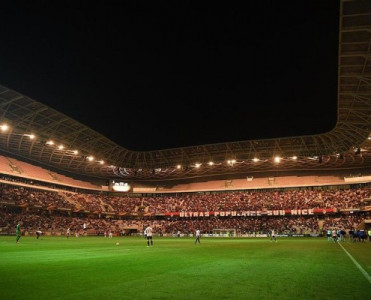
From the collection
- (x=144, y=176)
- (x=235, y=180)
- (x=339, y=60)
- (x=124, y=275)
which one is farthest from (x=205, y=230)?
(x=124, y=275)

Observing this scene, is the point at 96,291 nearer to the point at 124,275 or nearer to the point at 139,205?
the point at 124,275

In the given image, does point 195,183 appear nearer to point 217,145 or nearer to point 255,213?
point 255,213

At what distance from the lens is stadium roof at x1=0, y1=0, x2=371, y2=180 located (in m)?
30.6

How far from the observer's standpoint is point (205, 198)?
283ft

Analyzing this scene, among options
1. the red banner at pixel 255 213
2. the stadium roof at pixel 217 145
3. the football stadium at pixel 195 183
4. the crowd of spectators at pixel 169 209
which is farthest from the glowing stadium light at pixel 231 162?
the red banner at pixel 255 213

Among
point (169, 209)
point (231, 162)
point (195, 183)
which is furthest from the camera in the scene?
point (195, 183)

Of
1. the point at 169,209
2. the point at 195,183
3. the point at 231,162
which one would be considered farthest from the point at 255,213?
the point at 169,209

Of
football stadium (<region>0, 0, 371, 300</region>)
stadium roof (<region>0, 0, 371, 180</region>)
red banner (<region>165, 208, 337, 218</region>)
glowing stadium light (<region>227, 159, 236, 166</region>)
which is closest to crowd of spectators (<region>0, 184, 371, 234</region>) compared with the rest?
football stadium (<region>0, 0, 371, 300</region>)

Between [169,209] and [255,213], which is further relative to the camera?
→ [169,209]

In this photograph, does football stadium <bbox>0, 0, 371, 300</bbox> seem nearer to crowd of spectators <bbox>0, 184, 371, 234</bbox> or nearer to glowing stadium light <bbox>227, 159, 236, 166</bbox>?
crowd of spectators <bbox>0, 184, 371, 234</bbox>

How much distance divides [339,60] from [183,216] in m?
59.5

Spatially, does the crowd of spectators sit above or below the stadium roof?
below

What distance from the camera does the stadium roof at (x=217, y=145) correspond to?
30578 mm

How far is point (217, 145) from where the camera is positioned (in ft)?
231
